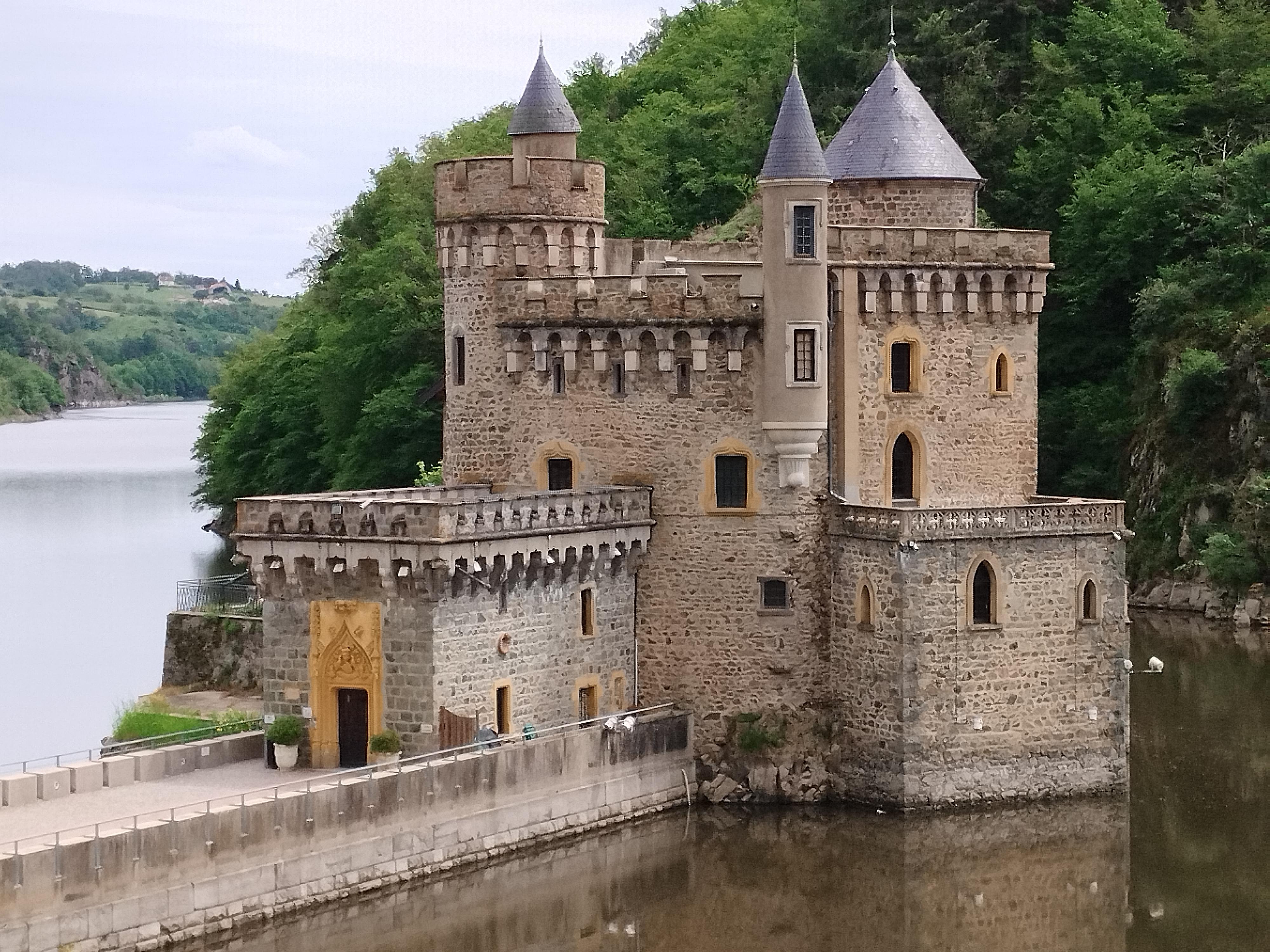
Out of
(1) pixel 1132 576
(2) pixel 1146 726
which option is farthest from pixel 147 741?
(1) pixel 1132 576

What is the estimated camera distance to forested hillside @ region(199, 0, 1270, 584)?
227ft

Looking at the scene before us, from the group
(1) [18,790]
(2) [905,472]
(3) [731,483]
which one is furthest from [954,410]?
(1) [18,790]

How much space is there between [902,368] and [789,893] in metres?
10.7

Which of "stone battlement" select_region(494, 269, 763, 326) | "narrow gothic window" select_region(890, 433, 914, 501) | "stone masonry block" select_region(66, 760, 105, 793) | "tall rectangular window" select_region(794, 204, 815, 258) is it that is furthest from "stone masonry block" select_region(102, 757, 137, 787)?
"narrow gothic window" select_region(890, 433, 914, 501)

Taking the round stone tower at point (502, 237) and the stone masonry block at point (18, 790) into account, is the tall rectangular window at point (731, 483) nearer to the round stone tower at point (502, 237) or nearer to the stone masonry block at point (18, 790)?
the round stone tower at point (502, 237)

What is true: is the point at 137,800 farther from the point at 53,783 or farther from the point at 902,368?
the point at 902,368

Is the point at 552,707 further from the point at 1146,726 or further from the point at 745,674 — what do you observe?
the point at 1146,726

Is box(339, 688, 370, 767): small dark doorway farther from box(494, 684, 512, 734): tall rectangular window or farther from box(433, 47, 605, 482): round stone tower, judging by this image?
box(433, 47, 605, 482): round stone tower

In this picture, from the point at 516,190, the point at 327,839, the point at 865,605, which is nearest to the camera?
the point at 327,839

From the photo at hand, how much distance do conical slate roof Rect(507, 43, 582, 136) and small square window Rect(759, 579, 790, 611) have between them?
8.96 m

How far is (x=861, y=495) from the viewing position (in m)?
43.1

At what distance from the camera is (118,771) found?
36594 millimetres

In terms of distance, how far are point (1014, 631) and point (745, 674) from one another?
468 centimetres

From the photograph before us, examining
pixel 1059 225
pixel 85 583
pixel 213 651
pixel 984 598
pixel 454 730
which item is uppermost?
pixel 1059 225
